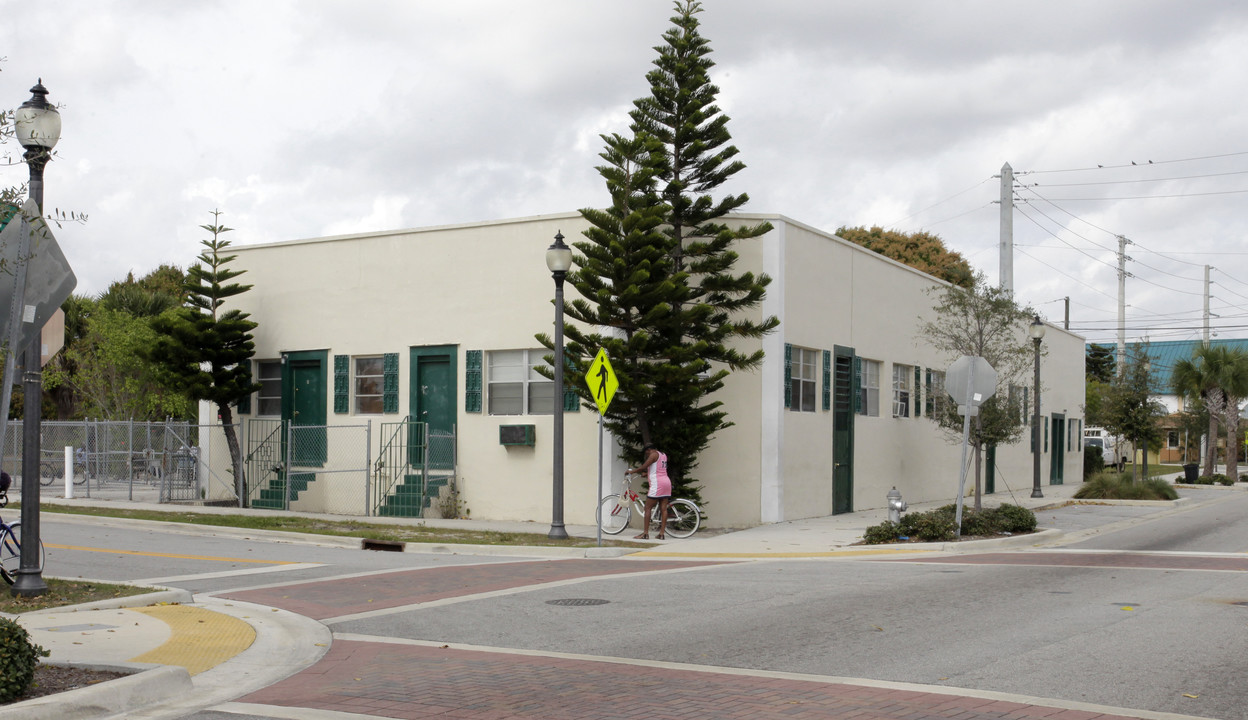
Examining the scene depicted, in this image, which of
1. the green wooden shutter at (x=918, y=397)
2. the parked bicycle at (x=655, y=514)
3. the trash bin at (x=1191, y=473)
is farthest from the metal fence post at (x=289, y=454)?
the trash bin at (x=1191, y=473)

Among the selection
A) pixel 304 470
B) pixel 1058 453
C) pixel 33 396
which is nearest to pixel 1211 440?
pixel 1058 453

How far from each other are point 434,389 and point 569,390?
12.5 ft

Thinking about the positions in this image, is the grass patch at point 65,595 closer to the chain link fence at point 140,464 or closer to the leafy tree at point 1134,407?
the chain link fence at point 140,464

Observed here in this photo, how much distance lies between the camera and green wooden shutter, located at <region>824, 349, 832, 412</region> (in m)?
24.5

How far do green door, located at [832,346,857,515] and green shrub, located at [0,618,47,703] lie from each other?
19691mm

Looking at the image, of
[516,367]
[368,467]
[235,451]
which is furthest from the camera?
[235,451]

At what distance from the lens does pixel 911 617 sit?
1066cm

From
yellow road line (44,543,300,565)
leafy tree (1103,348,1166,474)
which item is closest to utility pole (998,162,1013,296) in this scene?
leafy tree (1103,348,1166,474)

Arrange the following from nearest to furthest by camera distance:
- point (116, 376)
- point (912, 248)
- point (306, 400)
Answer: point (306, 400) → point (116, 376) → point (912, 248)

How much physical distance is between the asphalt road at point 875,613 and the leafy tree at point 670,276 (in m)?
4.35

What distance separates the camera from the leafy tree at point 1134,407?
3791cm

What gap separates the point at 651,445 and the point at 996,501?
571 inches

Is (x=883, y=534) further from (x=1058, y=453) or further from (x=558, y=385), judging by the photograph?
(x=1058, y=453)

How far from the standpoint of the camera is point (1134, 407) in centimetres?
3812
